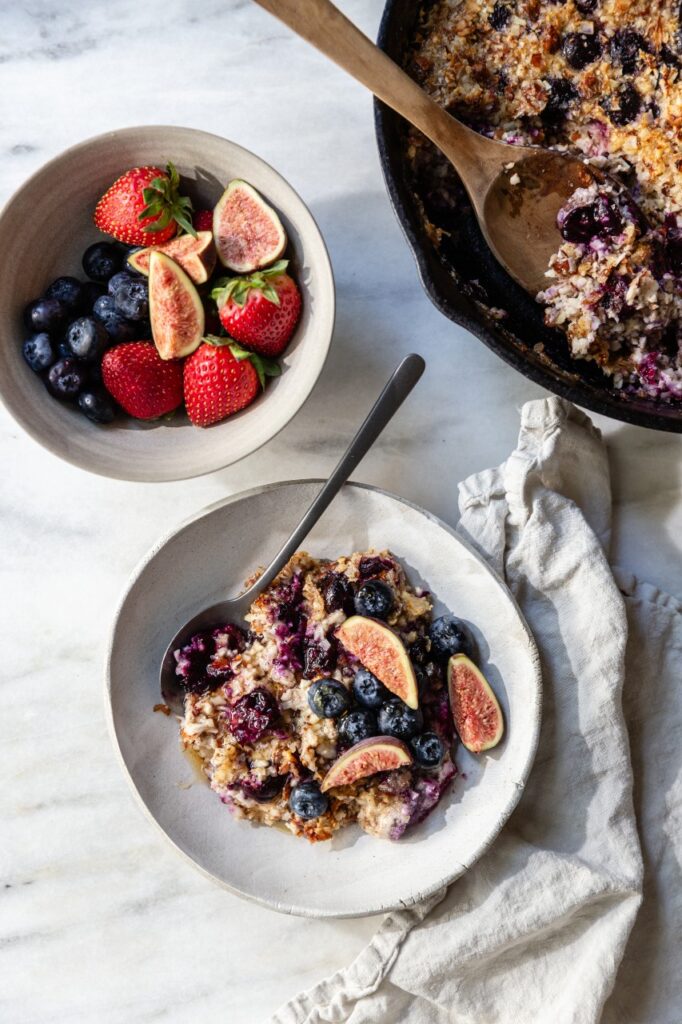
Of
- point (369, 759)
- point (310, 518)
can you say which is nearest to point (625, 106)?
point (310, 518)

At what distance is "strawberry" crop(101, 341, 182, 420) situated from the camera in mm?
1858

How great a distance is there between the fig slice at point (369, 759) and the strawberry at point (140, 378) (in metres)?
0.79

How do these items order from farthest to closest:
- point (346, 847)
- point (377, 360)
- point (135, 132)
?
point (377, 360) < point (346, 847) < point (135, 132)

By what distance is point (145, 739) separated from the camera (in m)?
2.01

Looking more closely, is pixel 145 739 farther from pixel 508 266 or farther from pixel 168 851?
pixel 508 266

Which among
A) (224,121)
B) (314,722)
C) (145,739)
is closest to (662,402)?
(314,722)

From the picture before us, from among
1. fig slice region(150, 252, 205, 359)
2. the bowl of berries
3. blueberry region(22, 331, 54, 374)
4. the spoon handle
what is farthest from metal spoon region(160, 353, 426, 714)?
blueberry region(22, 331, 54, 374)

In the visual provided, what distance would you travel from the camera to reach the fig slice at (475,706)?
1968 millimetres

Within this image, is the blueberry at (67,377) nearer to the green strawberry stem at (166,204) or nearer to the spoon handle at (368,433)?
the green strawberry stem at (166,204)

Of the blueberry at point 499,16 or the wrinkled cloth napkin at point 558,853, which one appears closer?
the blueberry at point 499,16

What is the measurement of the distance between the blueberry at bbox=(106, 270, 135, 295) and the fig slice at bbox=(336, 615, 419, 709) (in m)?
0.80

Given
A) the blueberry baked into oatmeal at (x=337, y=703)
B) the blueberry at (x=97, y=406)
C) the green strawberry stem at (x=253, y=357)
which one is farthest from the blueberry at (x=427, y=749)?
the blueberry at (x=97, y=406)

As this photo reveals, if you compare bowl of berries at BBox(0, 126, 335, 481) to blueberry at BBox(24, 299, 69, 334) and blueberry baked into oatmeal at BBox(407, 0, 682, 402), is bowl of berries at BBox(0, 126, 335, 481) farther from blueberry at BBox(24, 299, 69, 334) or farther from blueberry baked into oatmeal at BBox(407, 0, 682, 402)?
blueberry baked into oatmeal at BBox(407, 0, 682, 402)

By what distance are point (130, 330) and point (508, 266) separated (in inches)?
30.1
